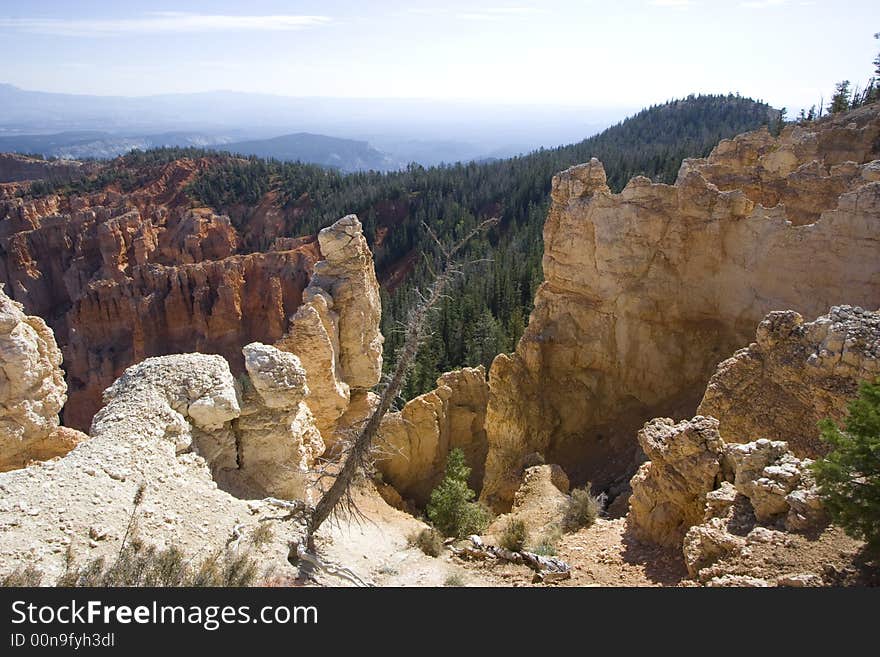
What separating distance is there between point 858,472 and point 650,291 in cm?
1242

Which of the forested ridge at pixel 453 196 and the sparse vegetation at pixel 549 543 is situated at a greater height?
the forested ridge at pixel 453 196

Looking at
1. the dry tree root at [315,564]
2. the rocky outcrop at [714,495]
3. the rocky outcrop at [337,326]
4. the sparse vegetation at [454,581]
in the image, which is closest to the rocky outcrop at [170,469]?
the dry tree root at [315,564]

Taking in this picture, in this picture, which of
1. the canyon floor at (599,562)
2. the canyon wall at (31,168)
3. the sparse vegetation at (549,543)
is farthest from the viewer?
the canyon wall at (31,168)

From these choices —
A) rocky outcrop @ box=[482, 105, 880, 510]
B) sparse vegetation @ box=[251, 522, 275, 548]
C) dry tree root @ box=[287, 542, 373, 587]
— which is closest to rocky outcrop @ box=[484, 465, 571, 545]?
rocky outcrop @ box=[482, 105, 880, 510]

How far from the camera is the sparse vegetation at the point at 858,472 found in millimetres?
6781

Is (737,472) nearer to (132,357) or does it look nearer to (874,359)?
(874,359)

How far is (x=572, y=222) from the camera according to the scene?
20000 mm

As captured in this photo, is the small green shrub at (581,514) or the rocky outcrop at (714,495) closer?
the rocky outcrop at (714,495)

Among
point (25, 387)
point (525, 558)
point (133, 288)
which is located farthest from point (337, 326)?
point (133, 288)

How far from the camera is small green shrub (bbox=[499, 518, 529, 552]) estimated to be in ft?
41.2

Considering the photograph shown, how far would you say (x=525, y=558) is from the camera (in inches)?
455

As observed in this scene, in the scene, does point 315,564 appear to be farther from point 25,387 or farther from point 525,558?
point 25,387

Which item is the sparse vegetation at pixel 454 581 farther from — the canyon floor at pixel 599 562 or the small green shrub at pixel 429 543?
the small green shrub at pixel 429 543

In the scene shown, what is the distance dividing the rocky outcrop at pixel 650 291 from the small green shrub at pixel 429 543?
20.8ft
